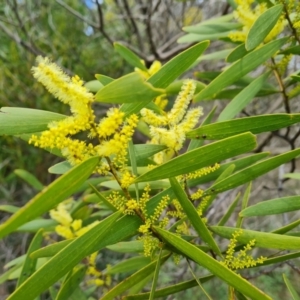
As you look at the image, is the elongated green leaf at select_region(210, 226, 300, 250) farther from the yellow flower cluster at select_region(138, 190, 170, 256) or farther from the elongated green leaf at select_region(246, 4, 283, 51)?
the elongated green leaf at select_region(246, 4, 283, 51)

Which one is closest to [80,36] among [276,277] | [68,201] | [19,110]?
[68,201]

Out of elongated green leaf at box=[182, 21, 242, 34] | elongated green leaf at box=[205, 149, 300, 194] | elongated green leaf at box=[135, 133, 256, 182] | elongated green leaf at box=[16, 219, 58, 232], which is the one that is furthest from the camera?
elongated green leaf at box=[16, 219, 58, 232]

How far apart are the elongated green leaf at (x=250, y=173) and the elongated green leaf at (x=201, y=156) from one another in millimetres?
122

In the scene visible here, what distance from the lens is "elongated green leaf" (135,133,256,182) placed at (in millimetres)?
530

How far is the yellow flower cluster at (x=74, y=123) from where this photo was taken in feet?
1.57

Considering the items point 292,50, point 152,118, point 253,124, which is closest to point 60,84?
point 152,118

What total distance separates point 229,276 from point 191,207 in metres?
0.12

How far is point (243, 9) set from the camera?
857mm

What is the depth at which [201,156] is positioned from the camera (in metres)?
0.54

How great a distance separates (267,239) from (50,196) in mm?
346

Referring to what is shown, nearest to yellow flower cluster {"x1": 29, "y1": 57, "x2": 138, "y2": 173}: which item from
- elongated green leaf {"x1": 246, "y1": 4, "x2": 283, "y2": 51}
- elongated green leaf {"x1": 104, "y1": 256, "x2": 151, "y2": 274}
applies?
elongated green leaf {"x1": 246, "y1": 4, "x2": 283, "y2": 51}

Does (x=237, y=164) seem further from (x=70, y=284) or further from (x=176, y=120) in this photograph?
(x=70, y=284)

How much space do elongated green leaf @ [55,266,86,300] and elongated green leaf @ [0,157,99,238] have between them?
0.36m

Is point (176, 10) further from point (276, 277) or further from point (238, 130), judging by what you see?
point (238, 130)
